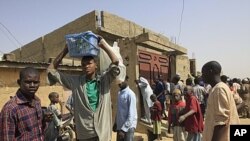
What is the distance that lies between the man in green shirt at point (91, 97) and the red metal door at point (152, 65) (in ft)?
30.9

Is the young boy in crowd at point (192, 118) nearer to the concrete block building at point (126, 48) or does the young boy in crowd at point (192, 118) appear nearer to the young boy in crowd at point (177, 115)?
the young boy in crowd at point (177, 115)

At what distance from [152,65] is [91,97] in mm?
11172

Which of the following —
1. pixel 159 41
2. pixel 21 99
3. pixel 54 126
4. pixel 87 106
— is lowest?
pixel 54 126

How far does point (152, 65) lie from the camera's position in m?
15.1

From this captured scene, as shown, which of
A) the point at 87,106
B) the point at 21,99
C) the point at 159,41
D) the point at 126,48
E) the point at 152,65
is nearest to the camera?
the point at 21,99

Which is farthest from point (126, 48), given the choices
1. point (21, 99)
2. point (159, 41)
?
point (21, 99)

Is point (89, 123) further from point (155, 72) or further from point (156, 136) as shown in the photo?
point (155, 72)

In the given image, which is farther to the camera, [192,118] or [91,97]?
[192,118]

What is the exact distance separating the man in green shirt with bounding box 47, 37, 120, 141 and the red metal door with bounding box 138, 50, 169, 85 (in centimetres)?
941

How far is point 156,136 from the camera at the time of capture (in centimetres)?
1041

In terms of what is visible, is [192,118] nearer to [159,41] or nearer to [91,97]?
[91,97]

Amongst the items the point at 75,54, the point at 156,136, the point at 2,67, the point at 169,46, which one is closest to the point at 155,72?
the point at 169,46

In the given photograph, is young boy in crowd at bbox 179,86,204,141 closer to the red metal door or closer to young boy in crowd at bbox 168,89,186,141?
young boy in crowd at bbox 168,89,186,141

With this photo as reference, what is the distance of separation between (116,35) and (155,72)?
2.82m
